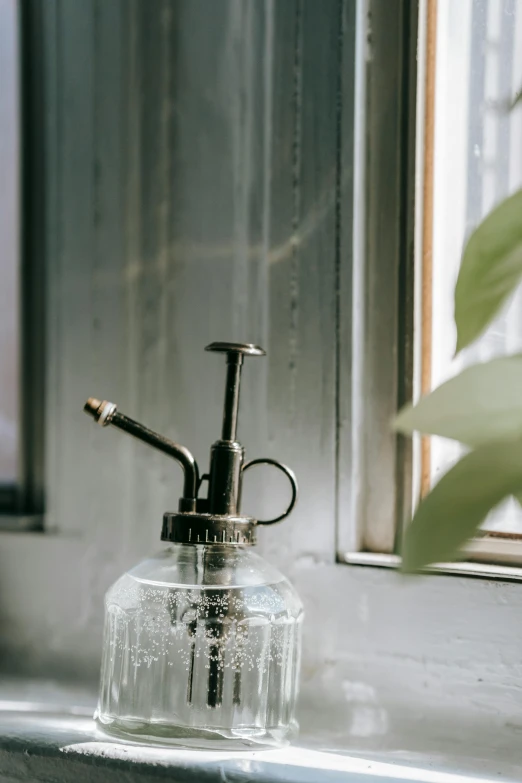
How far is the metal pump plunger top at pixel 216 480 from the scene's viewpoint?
46cm

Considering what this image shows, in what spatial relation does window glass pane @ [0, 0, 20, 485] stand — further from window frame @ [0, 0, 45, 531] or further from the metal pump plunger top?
the metal pump plunger top

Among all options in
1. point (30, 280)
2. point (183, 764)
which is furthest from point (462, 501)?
point (30, 280)

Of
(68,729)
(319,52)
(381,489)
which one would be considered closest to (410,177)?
(319,52)

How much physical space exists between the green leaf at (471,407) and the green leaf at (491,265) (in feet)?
0.10

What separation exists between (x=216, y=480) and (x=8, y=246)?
0.40m

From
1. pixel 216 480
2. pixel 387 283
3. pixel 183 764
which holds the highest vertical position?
pixel 387 283

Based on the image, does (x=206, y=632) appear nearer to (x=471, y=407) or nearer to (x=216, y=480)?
(x=216, y=480)

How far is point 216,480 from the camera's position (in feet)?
1.61

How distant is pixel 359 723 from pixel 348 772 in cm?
A: 12

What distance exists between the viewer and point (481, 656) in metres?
0.52

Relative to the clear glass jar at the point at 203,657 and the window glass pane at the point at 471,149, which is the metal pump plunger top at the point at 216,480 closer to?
the clear glass jar at the point at 203,657

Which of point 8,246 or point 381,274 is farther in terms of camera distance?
point 8,246

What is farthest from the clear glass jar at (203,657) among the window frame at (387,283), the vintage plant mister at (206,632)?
the window frame at (387,283)

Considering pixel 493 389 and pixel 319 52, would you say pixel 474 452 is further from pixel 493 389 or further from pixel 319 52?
pixel 319 52
